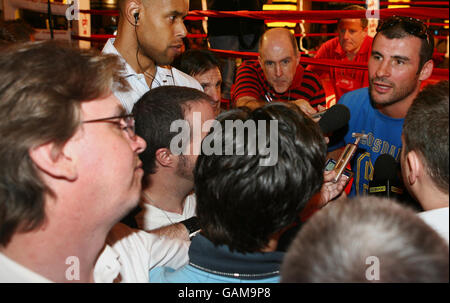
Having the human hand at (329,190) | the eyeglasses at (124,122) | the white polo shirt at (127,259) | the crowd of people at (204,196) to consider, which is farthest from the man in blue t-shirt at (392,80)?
the eyeglasses at (124,122)

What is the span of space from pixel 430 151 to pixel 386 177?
375 millimetres

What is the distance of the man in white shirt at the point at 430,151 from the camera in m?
0.95

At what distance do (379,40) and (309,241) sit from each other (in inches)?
61.8

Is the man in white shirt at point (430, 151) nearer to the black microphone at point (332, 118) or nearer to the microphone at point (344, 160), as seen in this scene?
the microphone at point (344, 160)

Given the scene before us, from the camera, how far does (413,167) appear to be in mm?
1028

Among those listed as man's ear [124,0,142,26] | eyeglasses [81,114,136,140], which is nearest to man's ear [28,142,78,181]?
eyeglasses [81,114,136,140]

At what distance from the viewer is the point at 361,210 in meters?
0.62

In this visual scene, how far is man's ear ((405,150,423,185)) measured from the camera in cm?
102

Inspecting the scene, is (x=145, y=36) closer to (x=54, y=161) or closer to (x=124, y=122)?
(x=124, y=122)

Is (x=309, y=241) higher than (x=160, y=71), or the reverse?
(x=160, y=71)

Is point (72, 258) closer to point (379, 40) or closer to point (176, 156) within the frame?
point (176, 156)

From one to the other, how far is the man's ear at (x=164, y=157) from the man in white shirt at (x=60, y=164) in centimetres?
43

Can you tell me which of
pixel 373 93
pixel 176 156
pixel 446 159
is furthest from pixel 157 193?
pixel 373 93

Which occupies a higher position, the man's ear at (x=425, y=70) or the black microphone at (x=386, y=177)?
the man's ear at (x=425, y=70)
